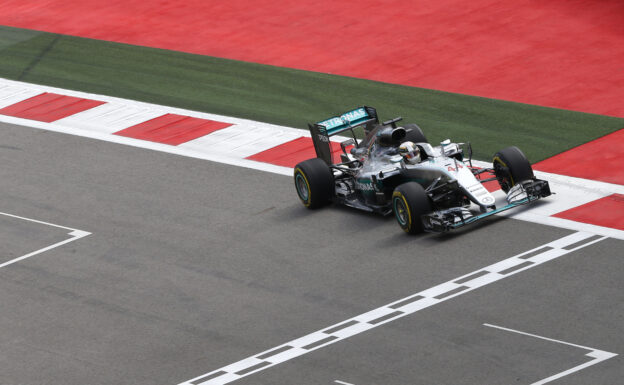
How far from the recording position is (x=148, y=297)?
19.4 m

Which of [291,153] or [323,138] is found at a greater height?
[323,138]

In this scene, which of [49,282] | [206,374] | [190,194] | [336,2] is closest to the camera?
[206,374]

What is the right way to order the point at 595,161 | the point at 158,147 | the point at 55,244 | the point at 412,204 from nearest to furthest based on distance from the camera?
the point at 412,204 < the point at 55,244 < the point at 595,161 < the point at 158,147

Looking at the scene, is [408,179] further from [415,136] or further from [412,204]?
[415,136]

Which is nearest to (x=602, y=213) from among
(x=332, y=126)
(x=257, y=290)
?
(x=332, y=126)

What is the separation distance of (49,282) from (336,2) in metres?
17.7

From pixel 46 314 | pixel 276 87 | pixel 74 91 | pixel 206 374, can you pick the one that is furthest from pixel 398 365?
pixel 74 91

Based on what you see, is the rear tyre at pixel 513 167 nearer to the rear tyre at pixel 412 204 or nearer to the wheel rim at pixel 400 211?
the rear tyre at pixel 412 204

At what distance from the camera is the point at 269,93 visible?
29703 millimetres

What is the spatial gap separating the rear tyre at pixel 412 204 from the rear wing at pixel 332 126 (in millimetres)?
2671

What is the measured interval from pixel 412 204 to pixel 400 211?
1.77 feet

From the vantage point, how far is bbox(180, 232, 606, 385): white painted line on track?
1672 centimetres

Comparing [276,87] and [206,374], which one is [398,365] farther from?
[276,87]

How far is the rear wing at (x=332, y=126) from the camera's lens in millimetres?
22625
